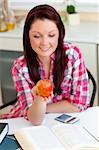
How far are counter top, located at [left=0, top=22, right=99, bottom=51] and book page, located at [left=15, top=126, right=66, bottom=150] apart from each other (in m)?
1.14

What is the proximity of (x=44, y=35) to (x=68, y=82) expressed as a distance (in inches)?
11.1

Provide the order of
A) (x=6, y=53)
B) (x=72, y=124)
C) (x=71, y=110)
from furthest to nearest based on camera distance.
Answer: (x=6, y=53)
(x=71, y=110)
(x=72, y=124)

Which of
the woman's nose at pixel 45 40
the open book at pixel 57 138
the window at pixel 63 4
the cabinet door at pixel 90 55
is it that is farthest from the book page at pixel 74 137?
the window at pixel 63 4

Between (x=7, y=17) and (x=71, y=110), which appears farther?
(x=7, y=17)

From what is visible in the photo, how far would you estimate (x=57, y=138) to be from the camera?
44.0 inches

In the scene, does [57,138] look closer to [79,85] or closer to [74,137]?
[74,137]

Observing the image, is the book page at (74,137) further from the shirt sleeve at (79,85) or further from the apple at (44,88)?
the shirt sleeve at (79,85)

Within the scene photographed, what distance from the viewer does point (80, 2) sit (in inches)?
104

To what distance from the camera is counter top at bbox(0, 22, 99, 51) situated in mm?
2240

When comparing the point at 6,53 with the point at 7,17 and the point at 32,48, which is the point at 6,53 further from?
the point at 32,48

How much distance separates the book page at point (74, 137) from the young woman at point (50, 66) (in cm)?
29

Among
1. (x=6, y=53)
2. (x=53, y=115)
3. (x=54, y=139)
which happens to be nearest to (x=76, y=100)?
(x=53, y=115)

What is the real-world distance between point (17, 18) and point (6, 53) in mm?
338

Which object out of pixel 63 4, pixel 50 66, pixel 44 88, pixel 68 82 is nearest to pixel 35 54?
pixel 50 66
